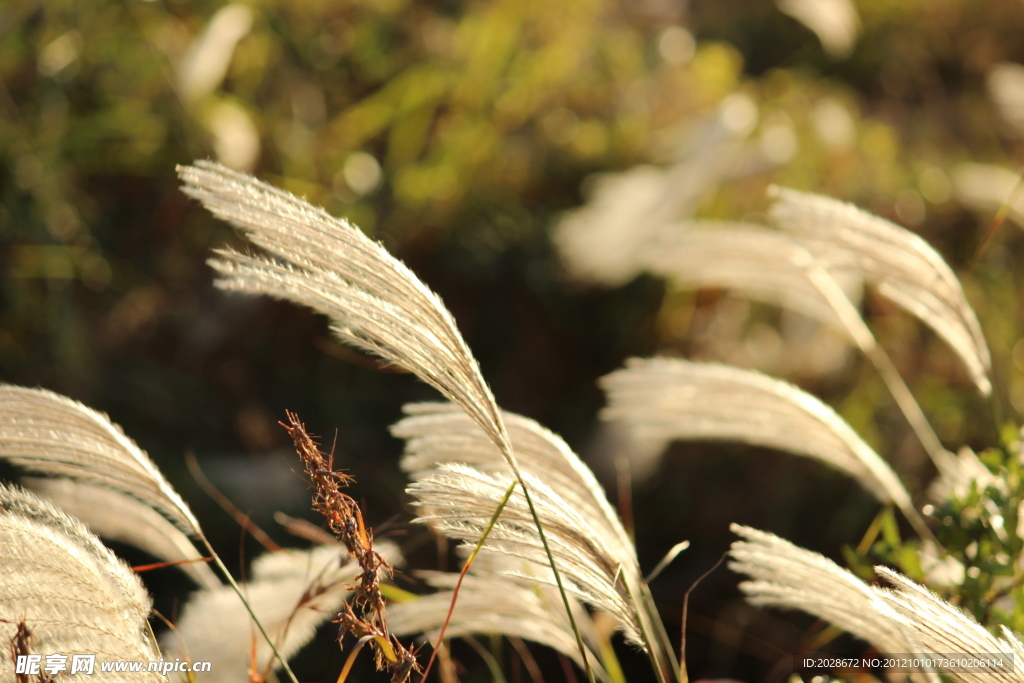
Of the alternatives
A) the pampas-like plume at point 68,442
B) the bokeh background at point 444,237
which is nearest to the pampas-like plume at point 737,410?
the pampas-like plume at point 68,442

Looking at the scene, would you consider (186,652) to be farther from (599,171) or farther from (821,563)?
(599,171)

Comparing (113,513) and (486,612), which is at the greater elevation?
(113,513)

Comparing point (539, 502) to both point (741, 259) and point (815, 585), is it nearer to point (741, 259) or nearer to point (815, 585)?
point (815, 585)

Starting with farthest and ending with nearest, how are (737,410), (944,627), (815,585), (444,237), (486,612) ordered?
(444,237) → (737,410) → (486,612) → (815,585) → (944,627)

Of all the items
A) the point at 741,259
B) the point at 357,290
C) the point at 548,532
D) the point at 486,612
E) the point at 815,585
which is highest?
the point at 357,290

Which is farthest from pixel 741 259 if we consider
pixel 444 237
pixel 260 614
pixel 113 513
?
pixel 444 237

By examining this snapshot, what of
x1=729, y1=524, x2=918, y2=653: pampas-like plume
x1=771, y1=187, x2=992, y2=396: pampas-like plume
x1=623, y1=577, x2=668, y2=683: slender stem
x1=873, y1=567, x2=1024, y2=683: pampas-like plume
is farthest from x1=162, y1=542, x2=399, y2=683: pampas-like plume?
x1=771, y1=187, x2=992, y2=396: pampas-like plume

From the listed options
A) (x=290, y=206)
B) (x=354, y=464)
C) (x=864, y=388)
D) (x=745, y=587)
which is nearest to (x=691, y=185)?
(x=864, y=388)

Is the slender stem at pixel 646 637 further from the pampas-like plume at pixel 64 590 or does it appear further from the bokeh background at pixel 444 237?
the bokeh background at pixel 444 237

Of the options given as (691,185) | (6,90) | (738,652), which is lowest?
(738,652)
